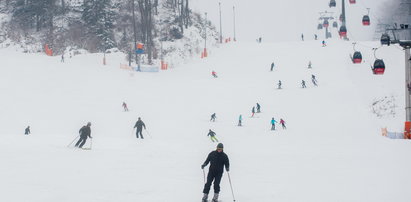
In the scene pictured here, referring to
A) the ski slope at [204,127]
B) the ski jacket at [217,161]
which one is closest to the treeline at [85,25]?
the ski slope at [204,127]

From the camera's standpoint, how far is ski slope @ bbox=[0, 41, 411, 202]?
10.3 meters

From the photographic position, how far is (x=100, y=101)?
3456 cm

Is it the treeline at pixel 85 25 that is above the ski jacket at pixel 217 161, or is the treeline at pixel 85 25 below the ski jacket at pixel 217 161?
above

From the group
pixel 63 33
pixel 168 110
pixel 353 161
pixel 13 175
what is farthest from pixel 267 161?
pixel 63 33

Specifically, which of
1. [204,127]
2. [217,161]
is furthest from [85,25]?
[217,161]

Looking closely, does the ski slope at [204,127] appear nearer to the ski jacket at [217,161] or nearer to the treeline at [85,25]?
the ski jacket at [217,161]

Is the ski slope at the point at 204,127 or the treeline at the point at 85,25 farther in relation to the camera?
the treeline at the point at 85,25

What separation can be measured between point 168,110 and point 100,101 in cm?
636

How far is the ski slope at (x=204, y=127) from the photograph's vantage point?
33.7 ft

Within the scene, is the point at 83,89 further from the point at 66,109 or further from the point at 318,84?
the point at 318,84

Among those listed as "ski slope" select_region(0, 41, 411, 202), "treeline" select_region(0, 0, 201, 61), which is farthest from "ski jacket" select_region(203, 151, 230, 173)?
"treeline" select_region(0, 0, 201, 61)

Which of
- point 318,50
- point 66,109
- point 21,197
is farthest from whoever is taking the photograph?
point 318,50

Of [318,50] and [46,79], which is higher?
[318,50]

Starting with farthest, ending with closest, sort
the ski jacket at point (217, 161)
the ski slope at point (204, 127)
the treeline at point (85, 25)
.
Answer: the treeline at point (85, 25)
the ski slope at point (204, 127)
the ski jacket at point (217, 161)
